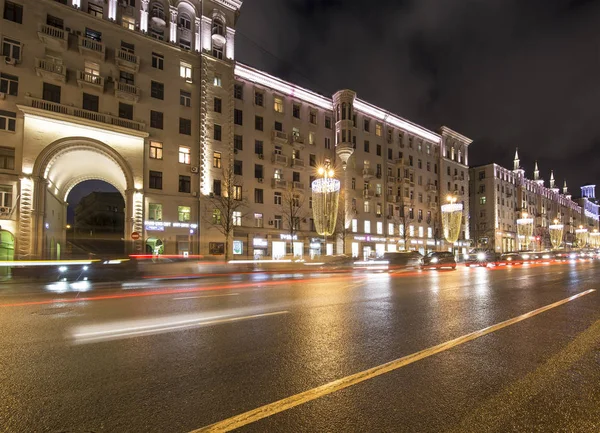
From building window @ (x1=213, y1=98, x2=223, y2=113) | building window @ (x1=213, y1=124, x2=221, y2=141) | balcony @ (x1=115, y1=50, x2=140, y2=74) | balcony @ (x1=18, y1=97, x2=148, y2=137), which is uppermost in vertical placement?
balcony @ (x1=115, y1=50, x2=140, y2=74)

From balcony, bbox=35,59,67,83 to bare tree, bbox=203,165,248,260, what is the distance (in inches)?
585

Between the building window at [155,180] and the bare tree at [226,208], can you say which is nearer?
the building window at [155,180]

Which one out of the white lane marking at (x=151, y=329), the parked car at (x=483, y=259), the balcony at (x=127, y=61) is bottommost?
the parked car at (x=483, y=259)

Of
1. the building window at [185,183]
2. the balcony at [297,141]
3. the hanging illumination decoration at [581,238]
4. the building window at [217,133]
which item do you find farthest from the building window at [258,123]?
the hanging illumination decoration at [581,238]

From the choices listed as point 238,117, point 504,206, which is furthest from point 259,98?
point 504,206

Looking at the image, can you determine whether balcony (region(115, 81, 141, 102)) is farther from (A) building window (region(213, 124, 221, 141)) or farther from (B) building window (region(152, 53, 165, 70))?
(A) building window (region(213, 124, 221, 141))

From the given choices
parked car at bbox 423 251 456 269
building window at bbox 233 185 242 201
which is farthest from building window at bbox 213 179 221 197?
parked car at bbox 423 251 456 269

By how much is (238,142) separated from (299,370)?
3623 centimetres

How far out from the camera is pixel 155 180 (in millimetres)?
32500

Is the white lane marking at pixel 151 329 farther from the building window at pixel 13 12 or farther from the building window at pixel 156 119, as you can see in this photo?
the building window at pixel 13 12

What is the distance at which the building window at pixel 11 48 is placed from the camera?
85.5 ft

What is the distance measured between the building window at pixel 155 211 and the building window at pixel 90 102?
Answer: 352 inches

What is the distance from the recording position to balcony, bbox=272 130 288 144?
40750 mm

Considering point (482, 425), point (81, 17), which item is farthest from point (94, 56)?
point (482, 425)
